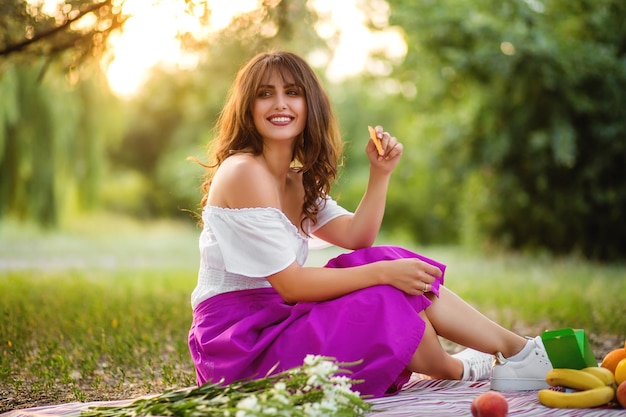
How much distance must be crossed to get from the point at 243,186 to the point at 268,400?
0.90 meters

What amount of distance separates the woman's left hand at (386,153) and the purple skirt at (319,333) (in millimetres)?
424

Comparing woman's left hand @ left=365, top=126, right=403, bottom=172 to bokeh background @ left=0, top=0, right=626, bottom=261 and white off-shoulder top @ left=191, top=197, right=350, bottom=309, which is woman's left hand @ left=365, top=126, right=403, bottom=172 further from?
bokeh background @ left=0, top=0, right=626, bottom=261

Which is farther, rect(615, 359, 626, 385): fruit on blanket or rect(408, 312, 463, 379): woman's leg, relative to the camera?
rect(408, 312, 463, 379): woman's leg

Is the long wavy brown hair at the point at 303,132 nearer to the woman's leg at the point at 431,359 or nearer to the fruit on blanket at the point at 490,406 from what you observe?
the woman's leg at the point at 431,359

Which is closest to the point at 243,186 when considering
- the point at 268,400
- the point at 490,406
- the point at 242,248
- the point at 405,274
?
the point at 242,248

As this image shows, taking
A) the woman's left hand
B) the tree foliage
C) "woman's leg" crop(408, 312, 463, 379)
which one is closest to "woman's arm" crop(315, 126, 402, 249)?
the woman's left hand

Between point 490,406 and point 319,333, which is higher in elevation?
point 319,333

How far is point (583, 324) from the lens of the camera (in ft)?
17.0

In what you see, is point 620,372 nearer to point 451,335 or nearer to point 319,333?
point 451,335

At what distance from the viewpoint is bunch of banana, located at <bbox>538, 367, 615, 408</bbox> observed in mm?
2689

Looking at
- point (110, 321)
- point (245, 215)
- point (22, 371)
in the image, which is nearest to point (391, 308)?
point (245, 215)

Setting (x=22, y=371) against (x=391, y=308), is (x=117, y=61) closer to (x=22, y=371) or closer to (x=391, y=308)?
(x=22, y=371)

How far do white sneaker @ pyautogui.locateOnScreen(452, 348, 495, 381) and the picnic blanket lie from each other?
Answer: 0.10 metres

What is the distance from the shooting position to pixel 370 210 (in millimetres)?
3316
